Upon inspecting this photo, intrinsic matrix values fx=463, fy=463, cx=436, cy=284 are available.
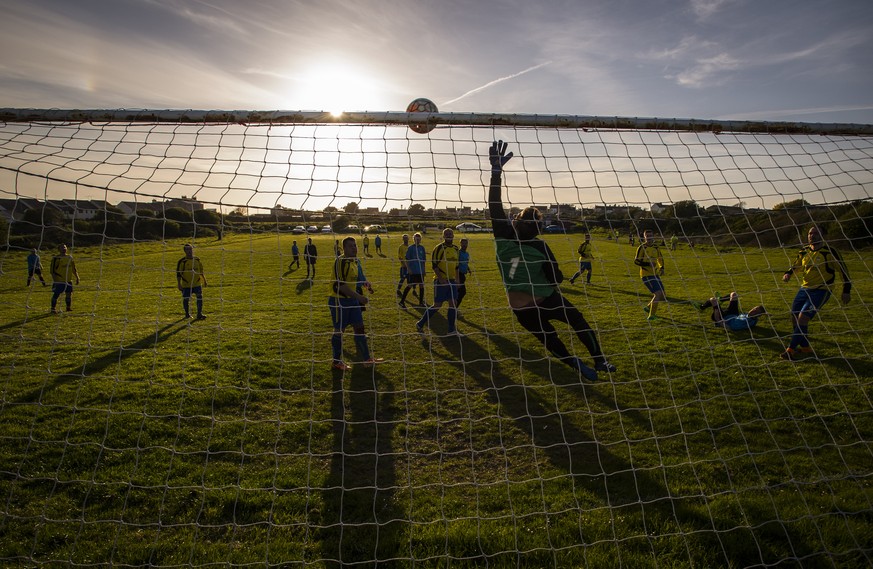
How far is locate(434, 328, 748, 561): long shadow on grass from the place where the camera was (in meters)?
3.23

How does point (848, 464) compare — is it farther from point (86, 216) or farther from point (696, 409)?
point (86, 216)

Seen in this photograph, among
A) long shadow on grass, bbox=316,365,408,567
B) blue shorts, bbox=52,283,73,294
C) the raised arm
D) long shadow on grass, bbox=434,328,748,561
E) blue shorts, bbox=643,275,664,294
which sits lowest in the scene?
long shadow on grass, bbox=316,365,408,567

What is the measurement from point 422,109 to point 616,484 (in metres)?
3.68

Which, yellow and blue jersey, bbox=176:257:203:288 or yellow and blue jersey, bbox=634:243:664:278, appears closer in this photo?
Result: yellow and blue jersey, bbox=634:243:664:278

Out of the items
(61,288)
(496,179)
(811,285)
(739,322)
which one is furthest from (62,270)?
(811,285)

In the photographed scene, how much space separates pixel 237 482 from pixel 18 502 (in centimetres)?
159

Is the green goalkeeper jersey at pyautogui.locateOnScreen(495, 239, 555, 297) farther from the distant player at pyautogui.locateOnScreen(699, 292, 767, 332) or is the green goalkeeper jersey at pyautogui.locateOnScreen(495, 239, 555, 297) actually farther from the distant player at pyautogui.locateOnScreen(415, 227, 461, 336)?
the distant player at pyautogui.locateOnScreen(699, 292, 767, 332)

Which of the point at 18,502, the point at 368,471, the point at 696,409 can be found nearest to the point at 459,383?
the point at 368,471

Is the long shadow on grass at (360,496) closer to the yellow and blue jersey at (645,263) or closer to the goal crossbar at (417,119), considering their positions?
the goal crossbar at (417,119)

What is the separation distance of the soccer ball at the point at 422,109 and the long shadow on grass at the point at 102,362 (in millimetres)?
2979

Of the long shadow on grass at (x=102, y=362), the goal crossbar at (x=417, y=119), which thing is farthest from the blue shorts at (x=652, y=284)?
the long shadow on grass at (x=102, y=362)

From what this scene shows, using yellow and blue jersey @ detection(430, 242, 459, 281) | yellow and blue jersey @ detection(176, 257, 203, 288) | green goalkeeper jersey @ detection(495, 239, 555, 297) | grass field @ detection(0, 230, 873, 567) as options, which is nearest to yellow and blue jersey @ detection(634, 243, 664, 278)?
grass field @ detection(0, 230, 873, 567)

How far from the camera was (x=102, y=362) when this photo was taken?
7.29 m

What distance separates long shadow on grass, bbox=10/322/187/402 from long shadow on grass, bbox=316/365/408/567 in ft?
6.63
